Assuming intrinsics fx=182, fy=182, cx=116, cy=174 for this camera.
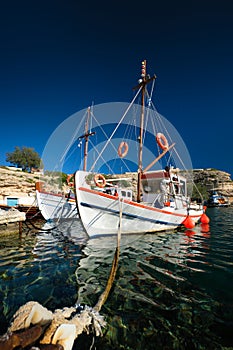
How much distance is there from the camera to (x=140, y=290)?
5.08m

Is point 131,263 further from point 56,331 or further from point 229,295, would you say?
point 56,331

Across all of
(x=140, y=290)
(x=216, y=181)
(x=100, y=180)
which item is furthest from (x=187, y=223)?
(x=216, y=181)

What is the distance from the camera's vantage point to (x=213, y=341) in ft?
10.7

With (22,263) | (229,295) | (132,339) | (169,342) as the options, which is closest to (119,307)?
(132,339)

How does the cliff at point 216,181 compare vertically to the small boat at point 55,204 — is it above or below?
above

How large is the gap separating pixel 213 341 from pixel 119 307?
195cm

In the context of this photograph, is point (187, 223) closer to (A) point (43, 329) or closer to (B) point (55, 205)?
(B) point (55, 205)

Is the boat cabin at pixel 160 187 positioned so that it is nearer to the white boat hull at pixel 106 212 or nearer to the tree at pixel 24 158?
the white boat hull at pixel 106 212

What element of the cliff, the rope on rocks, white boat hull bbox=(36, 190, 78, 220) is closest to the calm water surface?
the rope on rocks

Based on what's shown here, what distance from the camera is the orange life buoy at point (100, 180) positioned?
35.8ft

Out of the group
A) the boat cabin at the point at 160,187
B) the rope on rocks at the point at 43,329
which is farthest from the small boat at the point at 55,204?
the rope on rocks at the point at 43,329

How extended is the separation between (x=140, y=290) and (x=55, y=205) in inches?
653

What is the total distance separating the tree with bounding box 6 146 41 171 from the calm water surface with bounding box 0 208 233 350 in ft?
212

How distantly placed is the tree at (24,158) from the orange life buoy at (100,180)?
64054 mm
